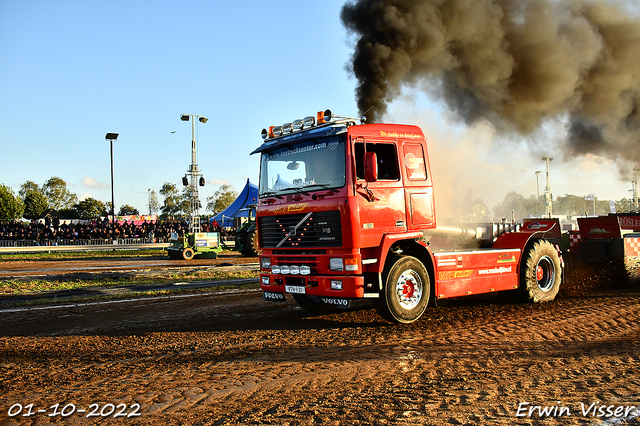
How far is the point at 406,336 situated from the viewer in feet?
21.6

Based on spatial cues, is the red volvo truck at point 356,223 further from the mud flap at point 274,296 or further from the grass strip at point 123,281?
the grass strip at point 123,281

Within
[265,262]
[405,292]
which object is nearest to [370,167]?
[405,292]

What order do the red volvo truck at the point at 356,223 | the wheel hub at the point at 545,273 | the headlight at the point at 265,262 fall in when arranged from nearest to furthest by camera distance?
the red volvo truck at the point at 356,223 < the headlight at the point at 265,262 < the wheel hub at the point at 545,273

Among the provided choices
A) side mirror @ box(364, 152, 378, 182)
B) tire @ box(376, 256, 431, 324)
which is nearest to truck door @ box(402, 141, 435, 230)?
tire @ box(376, 256, 431, 324)

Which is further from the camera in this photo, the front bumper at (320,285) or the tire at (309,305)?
the tire at (309,305)

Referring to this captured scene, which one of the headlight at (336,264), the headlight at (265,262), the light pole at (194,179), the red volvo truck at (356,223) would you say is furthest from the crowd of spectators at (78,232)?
the headlight at (336,264)

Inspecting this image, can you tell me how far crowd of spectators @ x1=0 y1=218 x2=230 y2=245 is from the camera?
35156 mm

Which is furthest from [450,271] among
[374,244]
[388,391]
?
[388,391]

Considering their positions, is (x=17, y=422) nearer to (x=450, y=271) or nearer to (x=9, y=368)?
(x=9, y=368)

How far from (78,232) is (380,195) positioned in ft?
114

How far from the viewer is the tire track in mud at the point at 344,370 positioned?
3906 mm

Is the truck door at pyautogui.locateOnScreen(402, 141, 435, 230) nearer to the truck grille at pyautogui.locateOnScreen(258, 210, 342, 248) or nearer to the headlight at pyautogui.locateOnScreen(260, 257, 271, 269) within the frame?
the truck grille at pyautogui.locateOnScreen(258, 210, 342, 248)

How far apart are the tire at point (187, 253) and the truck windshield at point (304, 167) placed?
679 inches

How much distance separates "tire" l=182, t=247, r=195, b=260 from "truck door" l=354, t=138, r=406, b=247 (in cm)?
1872
